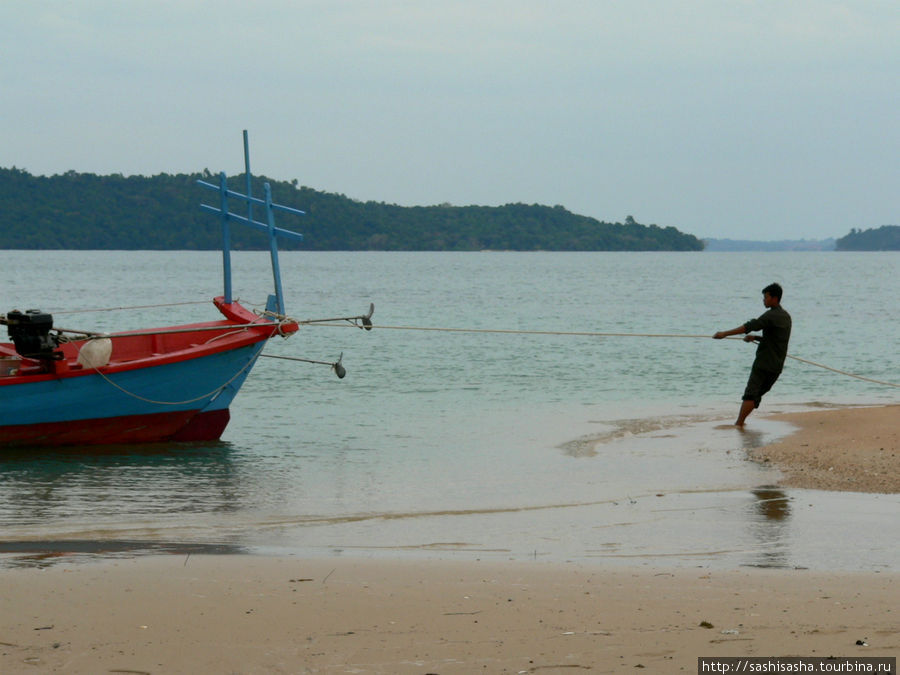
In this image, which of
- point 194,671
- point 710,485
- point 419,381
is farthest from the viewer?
point 419,381

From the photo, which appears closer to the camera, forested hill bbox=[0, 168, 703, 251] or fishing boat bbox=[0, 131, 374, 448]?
fishing boat bbox=[0, 131, 374, 448]

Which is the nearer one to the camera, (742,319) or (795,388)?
(795,388)

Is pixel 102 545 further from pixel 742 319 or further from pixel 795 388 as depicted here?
pixel 742 319

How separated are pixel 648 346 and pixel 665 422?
13618 mm

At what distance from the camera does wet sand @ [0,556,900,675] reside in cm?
439

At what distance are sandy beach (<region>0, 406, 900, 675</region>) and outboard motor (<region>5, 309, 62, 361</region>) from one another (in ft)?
16.4

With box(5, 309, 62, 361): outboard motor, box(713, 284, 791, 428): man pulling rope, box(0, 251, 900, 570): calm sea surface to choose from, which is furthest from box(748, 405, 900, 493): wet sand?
box(5, 309, 62, 361): outboard motor

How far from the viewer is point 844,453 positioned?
944 cm

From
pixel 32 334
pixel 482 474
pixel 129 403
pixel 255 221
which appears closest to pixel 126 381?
pixel 129 403

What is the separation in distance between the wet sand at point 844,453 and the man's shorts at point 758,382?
23.0 inches

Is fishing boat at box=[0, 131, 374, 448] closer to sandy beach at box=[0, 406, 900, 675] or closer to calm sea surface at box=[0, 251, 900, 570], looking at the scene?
calm sea surface at box=[0, 251, 900, 570]

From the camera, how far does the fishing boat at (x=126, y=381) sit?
1134 cm

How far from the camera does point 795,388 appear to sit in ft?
59.4

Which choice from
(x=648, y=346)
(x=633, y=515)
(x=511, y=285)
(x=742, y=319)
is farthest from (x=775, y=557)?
(x=511, y=285)
